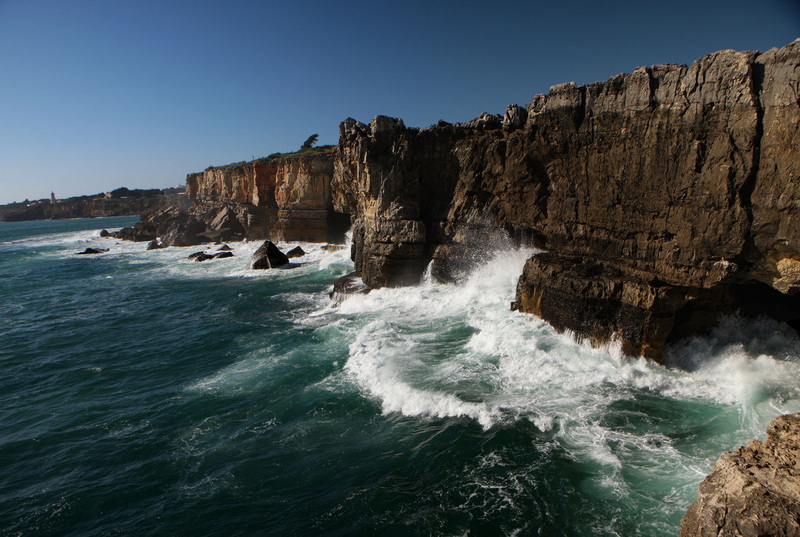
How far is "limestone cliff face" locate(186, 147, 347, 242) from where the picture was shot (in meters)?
45.2

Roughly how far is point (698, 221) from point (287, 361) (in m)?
15.3

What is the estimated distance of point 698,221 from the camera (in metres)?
14.4

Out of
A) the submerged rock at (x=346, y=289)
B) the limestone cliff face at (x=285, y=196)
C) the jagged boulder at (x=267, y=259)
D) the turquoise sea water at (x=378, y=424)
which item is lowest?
the turquoise sea water at (x=378, y=424)

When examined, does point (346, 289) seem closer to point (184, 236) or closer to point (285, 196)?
point (285, 196)

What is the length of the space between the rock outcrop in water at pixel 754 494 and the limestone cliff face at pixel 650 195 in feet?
27.4

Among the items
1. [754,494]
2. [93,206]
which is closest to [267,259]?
[754,494]

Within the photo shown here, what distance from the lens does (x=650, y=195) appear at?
51.9 ft

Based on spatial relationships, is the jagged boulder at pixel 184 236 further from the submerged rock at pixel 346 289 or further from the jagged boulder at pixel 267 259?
the submerged rock at pixel 346 289

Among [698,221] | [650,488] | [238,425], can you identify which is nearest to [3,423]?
[238,425]

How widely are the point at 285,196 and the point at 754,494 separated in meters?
46.1

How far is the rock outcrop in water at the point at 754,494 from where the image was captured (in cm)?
558

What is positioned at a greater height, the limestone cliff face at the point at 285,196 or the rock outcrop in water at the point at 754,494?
the limestone cliff face at the point at 285,196

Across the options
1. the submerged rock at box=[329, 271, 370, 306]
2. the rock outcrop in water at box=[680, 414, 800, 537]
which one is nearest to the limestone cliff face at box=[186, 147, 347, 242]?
the submerged rock at box=[329, 271, 370, 306]

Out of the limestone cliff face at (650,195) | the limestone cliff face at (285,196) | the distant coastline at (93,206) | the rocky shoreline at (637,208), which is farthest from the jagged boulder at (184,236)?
the distant coastline at (93,206)
